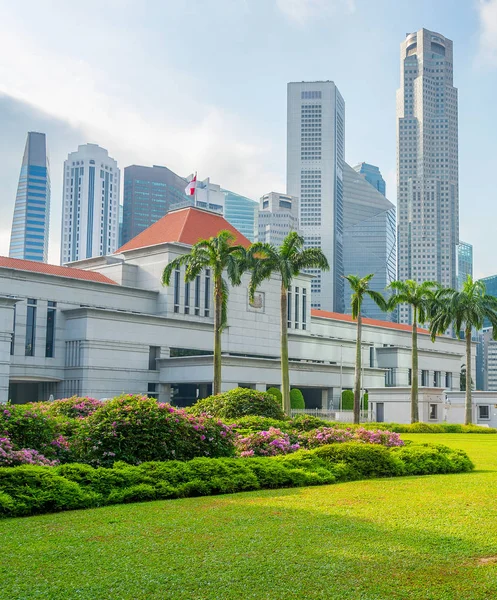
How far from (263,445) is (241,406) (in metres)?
8.72

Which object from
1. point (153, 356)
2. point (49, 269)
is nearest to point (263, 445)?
point (153, 356)

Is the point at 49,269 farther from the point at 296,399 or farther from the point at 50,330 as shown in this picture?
the point at 296,399

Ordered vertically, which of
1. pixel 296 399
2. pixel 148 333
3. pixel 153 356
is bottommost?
pixel 296 399

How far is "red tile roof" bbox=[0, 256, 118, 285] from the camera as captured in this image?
54.1 meters

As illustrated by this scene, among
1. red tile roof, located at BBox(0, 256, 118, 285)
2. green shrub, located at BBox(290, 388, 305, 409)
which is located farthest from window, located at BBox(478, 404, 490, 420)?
red tile roof, located at BBox(0, 256, 118, 285)

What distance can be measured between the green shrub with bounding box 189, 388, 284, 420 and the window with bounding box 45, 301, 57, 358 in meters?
28.7

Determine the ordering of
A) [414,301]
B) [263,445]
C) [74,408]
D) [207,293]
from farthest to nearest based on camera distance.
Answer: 1. [207,293]
2. [414,301]
3. [74,408]
4. [263,445]

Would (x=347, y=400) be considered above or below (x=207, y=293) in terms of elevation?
below

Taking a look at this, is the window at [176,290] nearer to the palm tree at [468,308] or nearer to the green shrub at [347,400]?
the green shrub at [347,400]

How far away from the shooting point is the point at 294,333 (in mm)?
71188

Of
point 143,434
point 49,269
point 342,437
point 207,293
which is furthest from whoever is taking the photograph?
point 207,293

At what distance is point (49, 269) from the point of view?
5700cm

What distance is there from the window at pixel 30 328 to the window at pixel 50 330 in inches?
46.2

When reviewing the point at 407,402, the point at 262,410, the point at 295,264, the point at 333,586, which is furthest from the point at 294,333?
the point at 333,586
